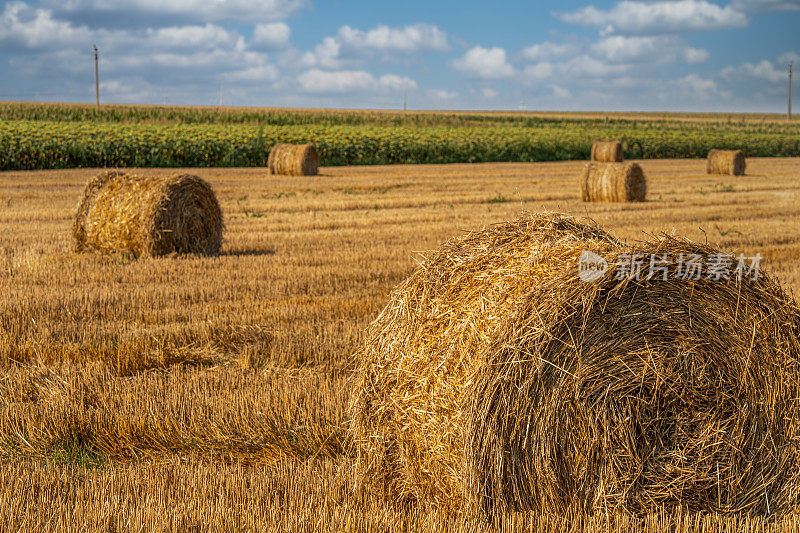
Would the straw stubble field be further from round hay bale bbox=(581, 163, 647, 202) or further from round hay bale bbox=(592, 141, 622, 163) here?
round hay bale bbox=(592, 141, 622, 163)

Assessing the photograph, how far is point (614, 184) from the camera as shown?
19.4 metres

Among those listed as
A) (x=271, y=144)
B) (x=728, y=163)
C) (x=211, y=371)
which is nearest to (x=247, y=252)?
(x=211, y=371)

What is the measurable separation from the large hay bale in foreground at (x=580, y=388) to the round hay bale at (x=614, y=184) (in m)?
15.5

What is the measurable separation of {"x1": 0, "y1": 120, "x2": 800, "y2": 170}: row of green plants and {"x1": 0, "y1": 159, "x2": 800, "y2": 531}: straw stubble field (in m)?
15.2

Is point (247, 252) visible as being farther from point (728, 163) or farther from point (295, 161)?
point (728, 163)

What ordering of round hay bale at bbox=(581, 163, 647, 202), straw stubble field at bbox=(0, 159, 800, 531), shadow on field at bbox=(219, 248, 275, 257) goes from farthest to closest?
round hay bale at bbox=(581, 163, 647, 202) < shadow on field at bbox=(219, 248, 275, 257) < straw stubble field at bbox=(0, 159, 800, 531)

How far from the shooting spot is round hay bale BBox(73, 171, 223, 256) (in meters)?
11.5

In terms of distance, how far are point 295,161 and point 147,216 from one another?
15637 millimetres

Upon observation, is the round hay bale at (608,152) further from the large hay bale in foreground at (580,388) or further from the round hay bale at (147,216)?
the large hay bale in foreground at (580,388)

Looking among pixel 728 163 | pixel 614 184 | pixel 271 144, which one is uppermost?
pixel 271 144

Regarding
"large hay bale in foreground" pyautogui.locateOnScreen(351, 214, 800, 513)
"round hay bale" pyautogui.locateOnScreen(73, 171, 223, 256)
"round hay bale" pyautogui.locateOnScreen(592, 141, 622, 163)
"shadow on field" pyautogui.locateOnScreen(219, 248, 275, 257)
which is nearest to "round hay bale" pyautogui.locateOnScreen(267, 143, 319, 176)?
"shadow on field" pyautogui.locateOnScreen(219, 248, 275, 257)

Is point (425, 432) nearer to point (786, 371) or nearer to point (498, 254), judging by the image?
point (498, 254)

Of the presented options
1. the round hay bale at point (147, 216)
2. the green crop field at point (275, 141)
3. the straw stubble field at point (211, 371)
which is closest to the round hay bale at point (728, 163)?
the green crop field at point (275, 141)

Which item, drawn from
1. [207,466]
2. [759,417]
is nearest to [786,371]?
[759,417]
